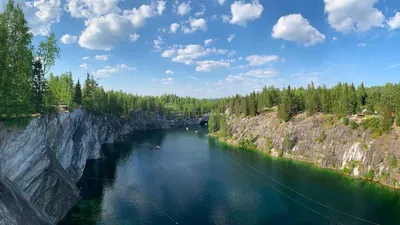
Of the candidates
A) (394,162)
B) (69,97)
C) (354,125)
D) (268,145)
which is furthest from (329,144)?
(69,97)

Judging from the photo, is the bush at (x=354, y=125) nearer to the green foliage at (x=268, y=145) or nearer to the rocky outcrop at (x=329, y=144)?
the rocky outcrop at (x=329, y=144)

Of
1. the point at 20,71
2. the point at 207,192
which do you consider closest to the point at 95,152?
the point at 207,192

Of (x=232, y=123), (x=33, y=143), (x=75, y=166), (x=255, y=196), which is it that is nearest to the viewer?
(x=33, y=143)

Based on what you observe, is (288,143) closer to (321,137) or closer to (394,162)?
(321,137)

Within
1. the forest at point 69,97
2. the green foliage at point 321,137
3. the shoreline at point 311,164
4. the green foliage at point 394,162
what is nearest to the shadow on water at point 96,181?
the forest at point 69,97

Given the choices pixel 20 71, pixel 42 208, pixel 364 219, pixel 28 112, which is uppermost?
pixel 20 71

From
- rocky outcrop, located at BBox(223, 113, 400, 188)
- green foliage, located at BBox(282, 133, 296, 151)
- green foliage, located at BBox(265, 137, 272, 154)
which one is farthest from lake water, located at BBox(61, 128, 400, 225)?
green foliage, located at BBox(265, 137, 272, 154)

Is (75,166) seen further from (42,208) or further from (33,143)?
(33,143)
